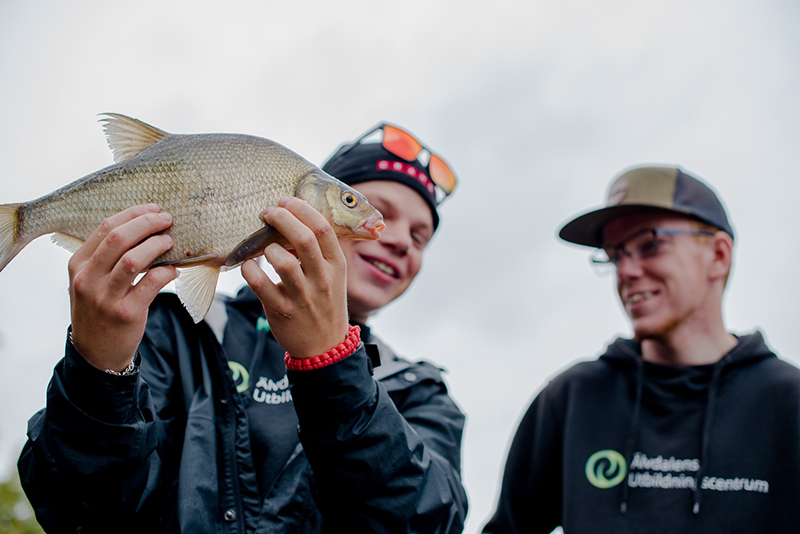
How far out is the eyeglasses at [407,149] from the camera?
412 centimetres

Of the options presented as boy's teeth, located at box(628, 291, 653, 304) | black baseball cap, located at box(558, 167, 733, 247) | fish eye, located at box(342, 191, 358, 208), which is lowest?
fish eye, located at box(342, 191, 358, 208)

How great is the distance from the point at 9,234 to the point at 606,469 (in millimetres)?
4041

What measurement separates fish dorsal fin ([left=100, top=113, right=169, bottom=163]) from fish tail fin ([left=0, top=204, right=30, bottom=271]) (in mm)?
374

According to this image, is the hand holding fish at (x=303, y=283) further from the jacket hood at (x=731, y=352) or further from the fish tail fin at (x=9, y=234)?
the jacket hood at (x=731, y=352)

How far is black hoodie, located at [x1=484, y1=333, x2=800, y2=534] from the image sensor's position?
417 centimetres

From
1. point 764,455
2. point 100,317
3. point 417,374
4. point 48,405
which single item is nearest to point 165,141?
point 100,317

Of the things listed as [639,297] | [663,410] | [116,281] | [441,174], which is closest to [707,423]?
[663,410]

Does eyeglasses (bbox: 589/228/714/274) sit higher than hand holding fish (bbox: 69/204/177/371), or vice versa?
eyeglasses (bbox: 589/228/714/274)

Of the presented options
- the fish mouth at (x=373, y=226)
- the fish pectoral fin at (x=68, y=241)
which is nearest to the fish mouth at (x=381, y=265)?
the fish mouth at (x=373, y=226)

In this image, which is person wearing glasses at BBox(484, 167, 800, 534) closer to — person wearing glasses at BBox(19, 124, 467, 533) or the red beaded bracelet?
person wearing glasses at BBox(19, 124, 467, 533)

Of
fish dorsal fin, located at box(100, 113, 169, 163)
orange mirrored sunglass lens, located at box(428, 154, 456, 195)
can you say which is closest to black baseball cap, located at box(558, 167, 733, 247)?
orange mirrored sunglass lens, located at box(428, 154, 456, 195)

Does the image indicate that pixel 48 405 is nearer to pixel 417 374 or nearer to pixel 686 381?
pixel 417 374

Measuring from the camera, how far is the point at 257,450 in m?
2.81

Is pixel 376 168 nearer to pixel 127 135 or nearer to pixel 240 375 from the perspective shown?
pixel 240 375
